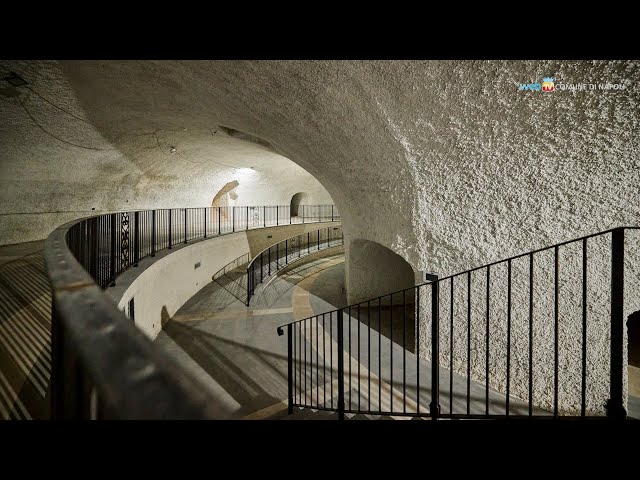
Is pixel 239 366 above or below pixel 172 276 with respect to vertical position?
below

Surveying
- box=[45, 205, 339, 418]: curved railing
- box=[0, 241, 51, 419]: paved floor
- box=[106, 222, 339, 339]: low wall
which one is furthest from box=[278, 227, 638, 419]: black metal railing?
box=[45, 205, 339, 418]: curved railing

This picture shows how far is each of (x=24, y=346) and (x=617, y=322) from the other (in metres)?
5.09

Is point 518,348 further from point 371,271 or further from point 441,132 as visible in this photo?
point 371,271

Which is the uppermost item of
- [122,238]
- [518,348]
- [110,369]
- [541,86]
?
[541,86]

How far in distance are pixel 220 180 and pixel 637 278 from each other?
1498 centimetres

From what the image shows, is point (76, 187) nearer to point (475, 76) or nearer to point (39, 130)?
point (39, 130)

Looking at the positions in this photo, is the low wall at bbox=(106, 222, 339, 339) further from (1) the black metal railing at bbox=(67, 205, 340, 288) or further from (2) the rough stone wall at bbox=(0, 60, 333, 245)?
(2) the rough stone wall at bbox=(0, 60, 333, 245)

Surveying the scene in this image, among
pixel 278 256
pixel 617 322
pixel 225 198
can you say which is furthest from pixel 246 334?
pixel 225 198

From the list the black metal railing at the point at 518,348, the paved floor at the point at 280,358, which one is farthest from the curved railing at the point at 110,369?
the black metal railing at the point at 518,348

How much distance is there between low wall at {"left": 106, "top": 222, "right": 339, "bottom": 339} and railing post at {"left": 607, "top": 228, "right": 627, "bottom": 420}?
4495 millimetres

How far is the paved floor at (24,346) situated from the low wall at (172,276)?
867 millimetres

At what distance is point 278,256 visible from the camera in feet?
46.8

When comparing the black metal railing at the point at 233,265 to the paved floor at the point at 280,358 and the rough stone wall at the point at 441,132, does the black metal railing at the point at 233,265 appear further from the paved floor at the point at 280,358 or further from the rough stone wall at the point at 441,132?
the rough stone wall at the point at 441,132

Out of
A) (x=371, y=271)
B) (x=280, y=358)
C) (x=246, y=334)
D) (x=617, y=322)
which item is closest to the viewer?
(x=617, y=322)
